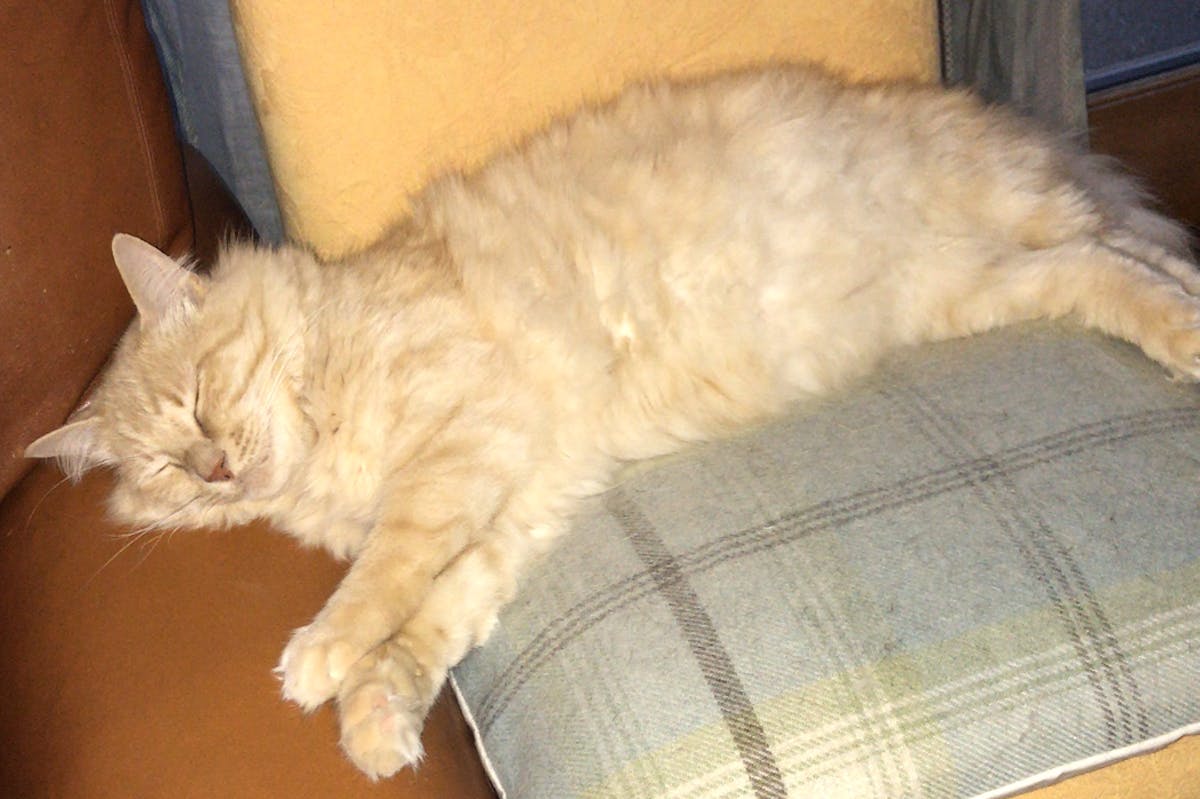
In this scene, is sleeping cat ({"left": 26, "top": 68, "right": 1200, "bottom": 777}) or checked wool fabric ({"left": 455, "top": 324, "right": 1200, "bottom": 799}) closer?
checked wool fabric ({"left": 455, "top": 324, "right": 1200, "bottom": 799})

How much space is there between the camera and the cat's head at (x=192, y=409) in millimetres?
1396

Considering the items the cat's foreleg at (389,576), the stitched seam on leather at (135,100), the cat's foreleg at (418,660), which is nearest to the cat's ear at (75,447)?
the stitched seam on leather at (135,100)

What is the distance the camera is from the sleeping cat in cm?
135

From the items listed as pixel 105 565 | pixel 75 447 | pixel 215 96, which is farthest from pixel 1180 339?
pixel 215 96

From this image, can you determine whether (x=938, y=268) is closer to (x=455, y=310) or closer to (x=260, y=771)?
(x=455, y=310)

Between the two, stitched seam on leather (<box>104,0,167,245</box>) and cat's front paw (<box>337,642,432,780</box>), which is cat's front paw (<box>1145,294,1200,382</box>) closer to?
cat's front paw (<box>337,642,432,780</box>)

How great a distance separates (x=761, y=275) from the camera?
1.50 metres

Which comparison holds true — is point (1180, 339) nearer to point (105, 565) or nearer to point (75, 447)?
point (105, 565)

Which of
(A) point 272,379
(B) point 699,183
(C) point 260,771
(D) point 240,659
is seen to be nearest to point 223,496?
(A) point 272,379

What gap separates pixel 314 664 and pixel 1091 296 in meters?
1.18

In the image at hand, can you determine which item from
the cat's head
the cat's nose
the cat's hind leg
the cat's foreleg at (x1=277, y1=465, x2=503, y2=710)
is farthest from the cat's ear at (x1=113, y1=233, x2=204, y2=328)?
the cat's hind leg

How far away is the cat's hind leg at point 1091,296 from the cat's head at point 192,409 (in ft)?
3.36

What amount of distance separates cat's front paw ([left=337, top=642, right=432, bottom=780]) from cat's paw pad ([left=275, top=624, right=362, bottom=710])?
0.06 feet

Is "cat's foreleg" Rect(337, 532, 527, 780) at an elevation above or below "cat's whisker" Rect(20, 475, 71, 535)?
below
